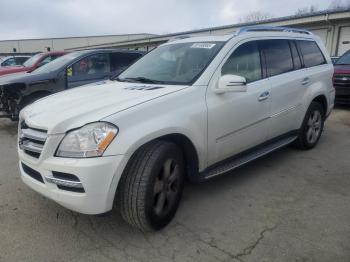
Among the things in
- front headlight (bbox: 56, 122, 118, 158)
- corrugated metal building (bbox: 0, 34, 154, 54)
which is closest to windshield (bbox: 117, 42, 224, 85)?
front headlight (bbox: 56, 122, 118, 158)

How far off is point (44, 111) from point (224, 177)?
2.25m

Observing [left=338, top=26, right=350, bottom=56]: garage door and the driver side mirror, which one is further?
[left=338, top=26, right=350, bottom=56]: garage door

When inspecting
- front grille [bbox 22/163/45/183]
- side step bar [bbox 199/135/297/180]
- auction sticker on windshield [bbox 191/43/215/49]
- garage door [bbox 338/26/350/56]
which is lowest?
side step bar [bbox 199/135/297/180]

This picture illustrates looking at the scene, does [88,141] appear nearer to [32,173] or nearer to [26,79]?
[32,173]

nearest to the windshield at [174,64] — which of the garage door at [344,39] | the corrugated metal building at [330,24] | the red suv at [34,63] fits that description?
the red suv at [34,63]

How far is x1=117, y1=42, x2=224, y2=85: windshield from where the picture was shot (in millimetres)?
3381

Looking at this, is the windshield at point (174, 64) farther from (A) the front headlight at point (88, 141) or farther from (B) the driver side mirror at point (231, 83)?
(A) the front headlight at point (88, 141)

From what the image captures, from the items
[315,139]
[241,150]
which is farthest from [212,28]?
[241,150]

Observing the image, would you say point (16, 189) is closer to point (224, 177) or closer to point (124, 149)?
point (124, 149)

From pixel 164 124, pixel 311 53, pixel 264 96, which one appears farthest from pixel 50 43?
pixel 164 124

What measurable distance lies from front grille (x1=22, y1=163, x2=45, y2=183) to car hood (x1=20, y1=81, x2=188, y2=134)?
14.9 inches

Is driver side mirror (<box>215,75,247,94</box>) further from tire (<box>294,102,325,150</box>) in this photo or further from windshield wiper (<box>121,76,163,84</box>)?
tire (<box>294,102,325,150</box>)

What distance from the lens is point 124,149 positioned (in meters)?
2.45

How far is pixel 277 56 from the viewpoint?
13.9 ft
